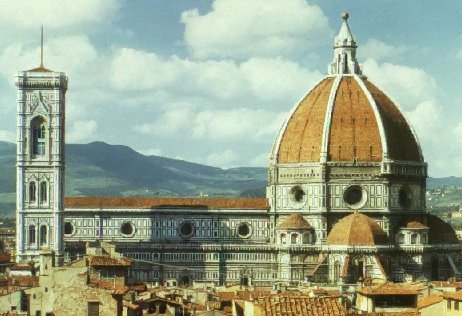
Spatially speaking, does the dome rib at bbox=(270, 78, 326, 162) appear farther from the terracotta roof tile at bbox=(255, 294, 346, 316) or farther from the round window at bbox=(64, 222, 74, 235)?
the terracotta roof tile at bbox=(255, 294, 346, 316)

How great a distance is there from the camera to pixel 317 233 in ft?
323

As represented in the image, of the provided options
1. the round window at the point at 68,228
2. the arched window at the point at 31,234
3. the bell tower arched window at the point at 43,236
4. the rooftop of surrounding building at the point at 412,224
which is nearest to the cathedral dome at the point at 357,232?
the rooftop of surrounding building at the point at 412,224

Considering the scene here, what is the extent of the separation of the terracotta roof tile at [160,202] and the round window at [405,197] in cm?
1112

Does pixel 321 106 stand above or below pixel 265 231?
above

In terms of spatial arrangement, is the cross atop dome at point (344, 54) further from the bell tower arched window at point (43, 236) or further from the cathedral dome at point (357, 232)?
the bell tower arched window at point (43, 236)

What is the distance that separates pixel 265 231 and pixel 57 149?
18.8 metres

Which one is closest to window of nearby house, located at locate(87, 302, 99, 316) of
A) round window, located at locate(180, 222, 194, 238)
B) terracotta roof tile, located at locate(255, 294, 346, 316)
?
terracotta roof tile, located at locate(255, 294, 346, 316)

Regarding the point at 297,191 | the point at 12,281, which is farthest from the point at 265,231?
the point at 12,281

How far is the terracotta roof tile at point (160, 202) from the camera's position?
100000mm

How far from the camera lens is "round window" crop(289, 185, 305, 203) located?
101m

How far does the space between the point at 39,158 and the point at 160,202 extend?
40.1 ft

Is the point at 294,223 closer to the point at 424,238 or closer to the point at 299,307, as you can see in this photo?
the point at 424,238

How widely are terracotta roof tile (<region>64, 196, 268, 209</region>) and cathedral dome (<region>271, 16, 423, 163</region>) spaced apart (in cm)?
441

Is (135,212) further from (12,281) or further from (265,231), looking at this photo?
(12,281)
